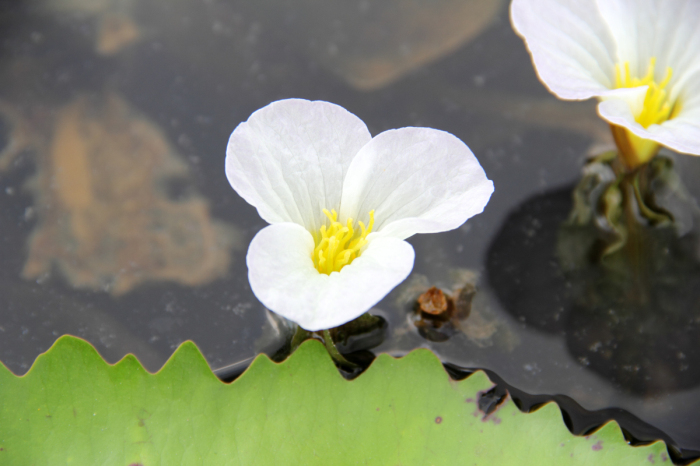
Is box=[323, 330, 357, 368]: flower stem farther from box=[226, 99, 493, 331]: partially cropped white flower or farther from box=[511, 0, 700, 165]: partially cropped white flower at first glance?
box=[511, 0, 700, 165]: partially cropped white flower

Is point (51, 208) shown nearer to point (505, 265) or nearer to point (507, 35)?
point (505, 265)

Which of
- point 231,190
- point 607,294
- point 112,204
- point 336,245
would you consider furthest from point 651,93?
point 112,204

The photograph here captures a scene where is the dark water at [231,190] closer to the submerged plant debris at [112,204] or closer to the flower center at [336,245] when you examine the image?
the submerged plant debris at [112,204]

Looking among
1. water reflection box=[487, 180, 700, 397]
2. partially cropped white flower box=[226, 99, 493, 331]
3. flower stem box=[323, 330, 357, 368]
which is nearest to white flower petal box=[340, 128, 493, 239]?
partially cropped white flower box=[226, 99, 493, 331]

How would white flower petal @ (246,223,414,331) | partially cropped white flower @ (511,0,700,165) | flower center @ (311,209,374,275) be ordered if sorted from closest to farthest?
white flower petal @ (246,223,414,331)
flower center @ (311,209,374,275)
partially cropped white flower @ (511,0,700,165)

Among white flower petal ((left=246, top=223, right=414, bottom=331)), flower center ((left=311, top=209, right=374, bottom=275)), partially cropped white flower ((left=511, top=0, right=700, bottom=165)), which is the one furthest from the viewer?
partially cropped white flower ((left=511, top=0, right=700, bottom=165))

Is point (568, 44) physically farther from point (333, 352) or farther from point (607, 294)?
point (333, 352)

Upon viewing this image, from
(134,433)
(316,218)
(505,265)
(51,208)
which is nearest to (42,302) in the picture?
(51,208)
